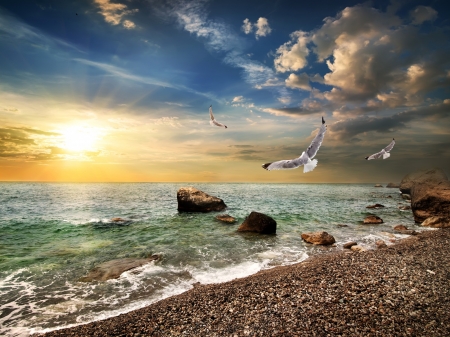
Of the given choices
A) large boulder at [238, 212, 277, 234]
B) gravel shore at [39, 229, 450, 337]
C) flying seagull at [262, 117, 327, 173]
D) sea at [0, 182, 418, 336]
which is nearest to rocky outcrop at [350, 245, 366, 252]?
sea at [0, 182, 418, 336]

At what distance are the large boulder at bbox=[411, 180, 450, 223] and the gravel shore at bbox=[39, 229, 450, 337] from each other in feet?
55.4

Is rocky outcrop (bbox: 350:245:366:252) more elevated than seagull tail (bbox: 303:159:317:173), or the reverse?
seagull tail (bbox: 303:159:317:173)

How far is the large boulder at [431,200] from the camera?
2217 centimetres

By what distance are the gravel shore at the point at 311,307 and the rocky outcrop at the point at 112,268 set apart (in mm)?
4250

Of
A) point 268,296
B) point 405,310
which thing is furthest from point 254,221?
point 405,310

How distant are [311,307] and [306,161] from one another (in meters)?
4.50

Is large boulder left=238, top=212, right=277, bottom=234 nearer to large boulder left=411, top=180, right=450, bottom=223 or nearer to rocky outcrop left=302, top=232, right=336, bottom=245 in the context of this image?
rocky outcrop left=302, top=232, right=336, bottom=245

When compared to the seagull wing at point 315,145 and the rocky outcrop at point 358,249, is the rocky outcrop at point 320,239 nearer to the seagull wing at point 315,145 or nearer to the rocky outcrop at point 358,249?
the rocky outcrop at point 358,249

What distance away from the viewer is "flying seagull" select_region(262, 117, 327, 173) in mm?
5719

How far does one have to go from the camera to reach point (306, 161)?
5.95 meters

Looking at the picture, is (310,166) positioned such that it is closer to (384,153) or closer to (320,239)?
(384,153)

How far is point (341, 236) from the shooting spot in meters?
19.5

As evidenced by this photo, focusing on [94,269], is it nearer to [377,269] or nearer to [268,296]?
[268,296]

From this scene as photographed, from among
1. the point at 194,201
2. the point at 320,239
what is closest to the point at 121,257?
the point at 320,239
